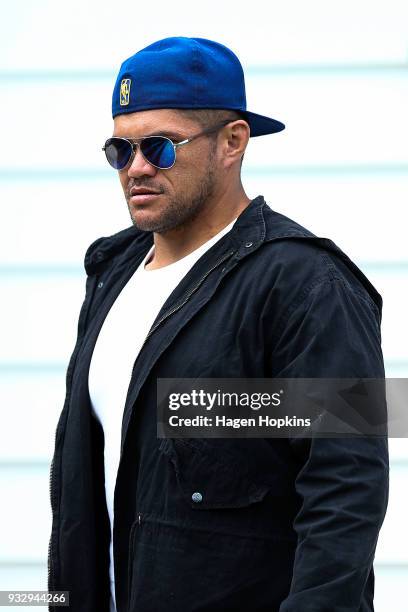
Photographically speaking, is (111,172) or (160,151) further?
(111,172)

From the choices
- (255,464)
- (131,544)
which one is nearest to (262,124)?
(255,464)

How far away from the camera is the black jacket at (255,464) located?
1924 millimetres

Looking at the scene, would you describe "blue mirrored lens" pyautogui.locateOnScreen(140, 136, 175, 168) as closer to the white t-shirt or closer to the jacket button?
the white t-shirt

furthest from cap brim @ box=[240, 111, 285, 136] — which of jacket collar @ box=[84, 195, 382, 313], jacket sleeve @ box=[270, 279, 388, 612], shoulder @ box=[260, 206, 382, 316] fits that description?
jacket sleeve @ box=[270, 279, 388, 612]

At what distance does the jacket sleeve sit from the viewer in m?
1.90

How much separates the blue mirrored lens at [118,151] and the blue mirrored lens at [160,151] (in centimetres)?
6

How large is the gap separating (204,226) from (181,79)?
322 millimetres

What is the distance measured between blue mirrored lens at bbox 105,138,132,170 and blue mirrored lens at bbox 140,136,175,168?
56 mm

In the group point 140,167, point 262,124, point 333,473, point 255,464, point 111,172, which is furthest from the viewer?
point 111,172

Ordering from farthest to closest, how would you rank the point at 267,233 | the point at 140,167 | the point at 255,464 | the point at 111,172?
1. the point at 111,172
2. the point at 140,167
3. the point at 267,233
4. the point at 255,464

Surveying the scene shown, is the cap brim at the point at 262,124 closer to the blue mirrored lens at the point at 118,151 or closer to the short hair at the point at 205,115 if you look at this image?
the short hair at the point at 205,115

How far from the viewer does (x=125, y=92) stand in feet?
7.74

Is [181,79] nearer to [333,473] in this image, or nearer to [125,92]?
[125,92]

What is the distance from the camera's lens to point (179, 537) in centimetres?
210
